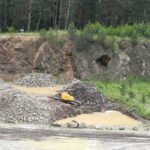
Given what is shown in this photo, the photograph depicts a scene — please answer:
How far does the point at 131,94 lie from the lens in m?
32.5

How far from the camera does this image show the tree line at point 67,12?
185 ft

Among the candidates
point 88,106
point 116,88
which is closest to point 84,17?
point 116,88

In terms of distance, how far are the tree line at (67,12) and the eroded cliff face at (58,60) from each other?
40.1ft

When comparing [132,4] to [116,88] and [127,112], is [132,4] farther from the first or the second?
[127,112]

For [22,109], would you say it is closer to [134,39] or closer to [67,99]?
[67,99]

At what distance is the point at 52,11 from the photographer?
60.1 metres

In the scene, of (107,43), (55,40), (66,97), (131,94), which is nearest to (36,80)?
(55,40)

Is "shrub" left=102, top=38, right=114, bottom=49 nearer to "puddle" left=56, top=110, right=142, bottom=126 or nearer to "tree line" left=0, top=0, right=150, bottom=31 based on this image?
"tree line" left=0, top=0, right=150, bottom=31

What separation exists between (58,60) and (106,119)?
1554 centimetres

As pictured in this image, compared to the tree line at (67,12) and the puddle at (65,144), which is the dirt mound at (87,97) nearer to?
the puddle at (65,144)

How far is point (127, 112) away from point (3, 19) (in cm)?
3677

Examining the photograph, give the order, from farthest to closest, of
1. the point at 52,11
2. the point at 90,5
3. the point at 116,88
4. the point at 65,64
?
the point at 90,5 < the point at 52,11 < the point at 65,64 < the point at 116,88

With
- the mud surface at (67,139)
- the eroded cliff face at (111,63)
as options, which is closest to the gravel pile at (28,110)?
the mud surface at (67,139)

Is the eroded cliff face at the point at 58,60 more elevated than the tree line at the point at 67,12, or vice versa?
the tree line at the point at 67,12
